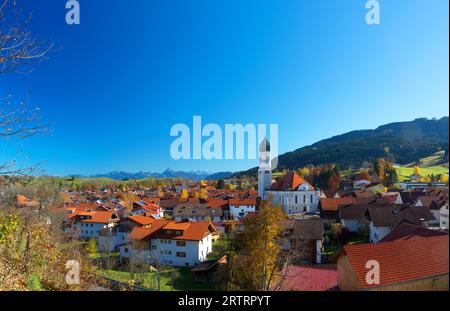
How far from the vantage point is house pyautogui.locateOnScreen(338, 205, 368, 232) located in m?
18.3

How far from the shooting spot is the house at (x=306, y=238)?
39.8 ft

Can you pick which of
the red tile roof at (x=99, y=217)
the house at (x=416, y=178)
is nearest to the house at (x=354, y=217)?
the house at (x=416, y=178)

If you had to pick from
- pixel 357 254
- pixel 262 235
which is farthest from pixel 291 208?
pixel 357 254

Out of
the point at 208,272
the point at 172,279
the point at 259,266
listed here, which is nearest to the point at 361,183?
the point at 208,272

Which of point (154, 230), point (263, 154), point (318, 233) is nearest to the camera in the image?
point (318, 233)

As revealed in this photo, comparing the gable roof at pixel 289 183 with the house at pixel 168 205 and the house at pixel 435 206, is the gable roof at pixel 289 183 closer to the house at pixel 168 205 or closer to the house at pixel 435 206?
the house at pixel 168 205

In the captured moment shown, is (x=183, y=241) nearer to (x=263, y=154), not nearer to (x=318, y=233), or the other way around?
(x=318, y=233)

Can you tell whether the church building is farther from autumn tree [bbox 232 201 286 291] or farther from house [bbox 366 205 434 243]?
autumn tree [bbox 232 201 286 291]

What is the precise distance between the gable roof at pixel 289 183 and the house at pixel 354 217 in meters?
14.8

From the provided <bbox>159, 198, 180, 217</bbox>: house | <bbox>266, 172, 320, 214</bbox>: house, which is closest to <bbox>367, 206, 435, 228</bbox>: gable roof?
<bbox>266, 172, 320, 214</bbox>: house

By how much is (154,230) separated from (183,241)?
3.10m

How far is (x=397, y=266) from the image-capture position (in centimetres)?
361

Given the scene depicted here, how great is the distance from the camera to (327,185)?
3978 cm

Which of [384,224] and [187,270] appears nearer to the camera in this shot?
[384,224]
